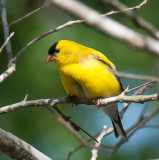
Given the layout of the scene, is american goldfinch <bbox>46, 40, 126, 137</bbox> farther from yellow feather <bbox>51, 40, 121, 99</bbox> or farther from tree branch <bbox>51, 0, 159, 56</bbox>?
tree branch <bbox>51, 0, 159, 56</bbox>

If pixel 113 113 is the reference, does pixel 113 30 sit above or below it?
above

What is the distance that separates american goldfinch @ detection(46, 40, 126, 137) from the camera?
11.2ft

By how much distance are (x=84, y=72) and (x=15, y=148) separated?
1.22 metres

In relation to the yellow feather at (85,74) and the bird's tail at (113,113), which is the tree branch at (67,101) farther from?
the bird's tail at (113,113)

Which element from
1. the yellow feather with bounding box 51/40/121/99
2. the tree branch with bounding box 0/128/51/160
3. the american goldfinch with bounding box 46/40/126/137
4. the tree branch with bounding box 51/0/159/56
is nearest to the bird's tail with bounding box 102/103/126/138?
the american goldfinch with bounding box 46/40/126/137

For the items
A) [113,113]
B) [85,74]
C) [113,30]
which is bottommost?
[113,113]

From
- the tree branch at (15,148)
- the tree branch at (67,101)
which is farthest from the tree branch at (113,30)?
the tree branch at (15,148)

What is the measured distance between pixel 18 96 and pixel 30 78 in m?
0.32

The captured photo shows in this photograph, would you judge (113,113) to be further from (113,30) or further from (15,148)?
(113,30)

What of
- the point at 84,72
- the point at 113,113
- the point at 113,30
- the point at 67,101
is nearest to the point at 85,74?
the point at 84,72

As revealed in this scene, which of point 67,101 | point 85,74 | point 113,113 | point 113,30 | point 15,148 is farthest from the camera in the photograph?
point 113,113

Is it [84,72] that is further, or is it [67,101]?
[84,72]

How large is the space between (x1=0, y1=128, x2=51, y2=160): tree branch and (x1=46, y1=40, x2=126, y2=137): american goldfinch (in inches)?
41.4

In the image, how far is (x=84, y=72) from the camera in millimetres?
3406
